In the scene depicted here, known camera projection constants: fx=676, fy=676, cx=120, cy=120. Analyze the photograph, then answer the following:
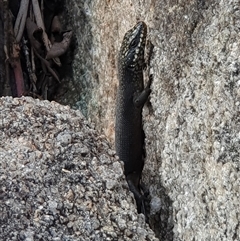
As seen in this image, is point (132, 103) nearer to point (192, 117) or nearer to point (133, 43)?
point (133, 43)

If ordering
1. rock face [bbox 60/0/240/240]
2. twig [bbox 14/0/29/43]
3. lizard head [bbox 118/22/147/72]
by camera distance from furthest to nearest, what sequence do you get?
1. twig [bbox 14/0/29/43]
2. lizard head [bbox 118/22/147/72]
3. rock face [bbox 60/0/240/240]

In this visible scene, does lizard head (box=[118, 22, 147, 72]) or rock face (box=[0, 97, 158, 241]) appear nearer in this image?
rock face (box=[0, 97, 158, 241])

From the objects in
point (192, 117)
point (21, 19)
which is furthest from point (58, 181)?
point (21, 19)

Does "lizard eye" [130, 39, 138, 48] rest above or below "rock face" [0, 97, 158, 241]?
above

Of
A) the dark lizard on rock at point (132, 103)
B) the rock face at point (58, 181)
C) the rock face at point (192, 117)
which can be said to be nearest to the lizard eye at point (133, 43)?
the dark lizard on rock at point (132, 103)

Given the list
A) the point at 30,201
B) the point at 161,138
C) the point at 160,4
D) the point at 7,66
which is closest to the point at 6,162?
the point at 30,201

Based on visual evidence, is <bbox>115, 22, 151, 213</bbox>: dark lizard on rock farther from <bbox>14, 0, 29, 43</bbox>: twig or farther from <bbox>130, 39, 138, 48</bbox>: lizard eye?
<bbox>14, 0, 29, 43</bbox>: twig

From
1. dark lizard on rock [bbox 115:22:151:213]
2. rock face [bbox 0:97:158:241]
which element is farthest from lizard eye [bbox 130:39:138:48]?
rock face [bbox 0:97:158:241]
